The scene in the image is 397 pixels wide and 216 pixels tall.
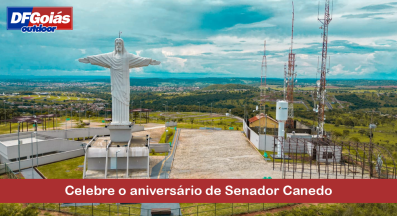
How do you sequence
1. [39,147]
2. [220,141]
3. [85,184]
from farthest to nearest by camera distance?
[220,141] < [39,147] < [85,184]

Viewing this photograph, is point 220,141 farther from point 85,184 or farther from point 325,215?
point 85,184

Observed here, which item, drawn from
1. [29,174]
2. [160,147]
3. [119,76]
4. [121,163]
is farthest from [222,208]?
[29,174]

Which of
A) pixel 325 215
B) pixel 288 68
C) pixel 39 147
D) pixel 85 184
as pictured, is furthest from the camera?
pixel 288 68

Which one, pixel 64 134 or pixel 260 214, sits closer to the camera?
pixel 260 214

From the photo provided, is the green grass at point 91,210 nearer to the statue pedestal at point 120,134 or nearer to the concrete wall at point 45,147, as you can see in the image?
the statue pedestal at point 120,134

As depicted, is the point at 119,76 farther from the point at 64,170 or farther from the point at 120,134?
the point at 64,170

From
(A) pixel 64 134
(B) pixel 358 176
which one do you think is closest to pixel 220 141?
(B) pixel 358 176
